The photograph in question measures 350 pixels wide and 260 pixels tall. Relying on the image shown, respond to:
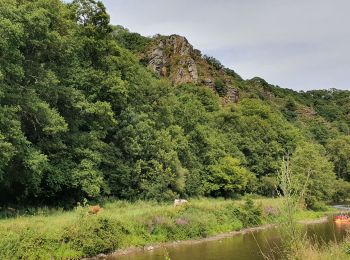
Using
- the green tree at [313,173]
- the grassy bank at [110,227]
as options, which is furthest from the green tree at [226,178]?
the grassy bank at [110,227]

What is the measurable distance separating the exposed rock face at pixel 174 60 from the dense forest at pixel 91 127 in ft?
185

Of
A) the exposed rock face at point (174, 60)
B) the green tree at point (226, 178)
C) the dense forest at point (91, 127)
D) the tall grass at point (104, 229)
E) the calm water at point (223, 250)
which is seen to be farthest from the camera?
the exposed rock face at point (174, 60)

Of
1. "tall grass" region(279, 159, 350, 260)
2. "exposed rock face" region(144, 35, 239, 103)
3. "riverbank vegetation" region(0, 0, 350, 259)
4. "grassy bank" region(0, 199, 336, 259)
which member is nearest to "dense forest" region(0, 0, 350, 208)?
"riverbank vegetation" region(0, 0, 350, 259)

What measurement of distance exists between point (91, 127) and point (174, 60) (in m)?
99.6

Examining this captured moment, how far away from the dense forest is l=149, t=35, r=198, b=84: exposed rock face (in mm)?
56458

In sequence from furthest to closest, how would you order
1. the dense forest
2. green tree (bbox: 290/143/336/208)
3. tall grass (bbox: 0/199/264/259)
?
green tree (bbox: 290/143/336/208)
the dense forest
tall grass (bbox: 0/199/264/259)

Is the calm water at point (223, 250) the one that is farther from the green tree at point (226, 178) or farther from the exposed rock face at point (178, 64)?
the exposed rock face at point (178, 64)

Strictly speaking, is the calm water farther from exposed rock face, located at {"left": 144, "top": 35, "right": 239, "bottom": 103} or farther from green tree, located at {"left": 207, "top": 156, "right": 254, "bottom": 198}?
exposed rock face, located at {"left": 144, "top": 35, "right": 239, "bottom": 103}

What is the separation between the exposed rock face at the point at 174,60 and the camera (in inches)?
5089

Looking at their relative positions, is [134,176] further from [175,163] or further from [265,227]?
[265,227]

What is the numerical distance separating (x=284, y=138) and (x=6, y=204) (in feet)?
218

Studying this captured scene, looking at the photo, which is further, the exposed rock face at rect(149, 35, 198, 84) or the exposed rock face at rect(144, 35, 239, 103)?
the exposed rock face at rect(144, 35, 239, 103)

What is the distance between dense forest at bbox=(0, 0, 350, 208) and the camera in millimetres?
31188

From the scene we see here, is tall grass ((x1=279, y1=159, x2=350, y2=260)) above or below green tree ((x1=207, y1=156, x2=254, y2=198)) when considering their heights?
above
